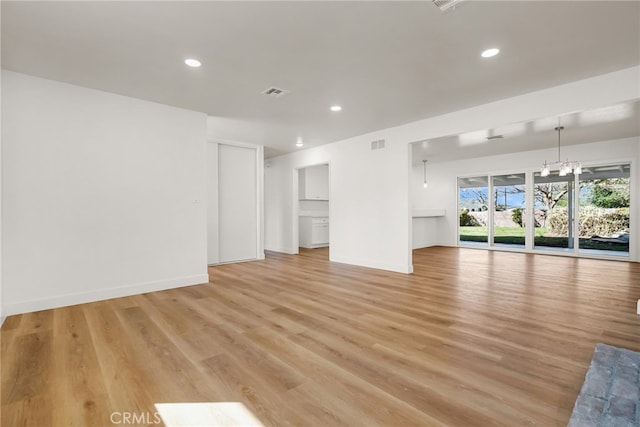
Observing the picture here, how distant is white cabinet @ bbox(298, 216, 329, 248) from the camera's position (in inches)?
328

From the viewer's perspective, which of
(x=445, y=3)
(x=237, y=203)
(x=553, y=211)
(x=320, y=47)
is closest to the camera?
(x=445, y=3)

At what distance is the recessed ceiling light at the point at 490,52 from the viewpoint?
8.99 feet

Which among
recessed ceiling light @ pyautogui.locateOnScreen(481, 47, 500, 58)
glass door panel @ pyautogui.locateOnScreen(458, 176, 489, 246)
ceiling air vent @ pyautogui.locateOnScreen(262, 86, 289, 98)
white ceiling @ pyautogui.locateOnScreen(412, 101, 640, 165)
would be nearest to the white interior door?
ceiling air vent @ pyautogui.locateOnScreen(262, 86, 289, 98)

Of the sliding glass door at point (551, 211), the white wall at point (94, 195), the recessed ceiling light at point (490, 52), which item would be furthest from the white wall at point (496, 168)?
the white wall at point (94, 195)

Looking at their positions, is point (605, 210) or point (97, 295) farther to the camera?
point (605, 210)

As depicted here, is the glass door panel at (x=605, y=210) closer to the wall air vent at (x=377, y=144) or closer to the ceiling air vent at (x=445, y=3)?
the wall air vent at (x=377, y=144)

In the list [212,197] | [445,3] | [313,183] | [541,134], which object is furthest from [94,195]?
[541,134]

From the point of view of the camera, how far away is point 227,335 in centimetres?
253

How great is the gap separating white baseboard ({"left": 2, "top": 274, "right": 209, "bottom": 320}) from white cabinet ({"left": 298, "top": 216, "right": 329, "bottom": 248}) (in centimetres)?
422

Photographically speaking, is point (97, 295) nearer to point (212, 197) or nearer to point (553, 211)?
point (212, 197)

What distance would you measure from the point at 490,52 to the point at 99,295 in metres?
5.09

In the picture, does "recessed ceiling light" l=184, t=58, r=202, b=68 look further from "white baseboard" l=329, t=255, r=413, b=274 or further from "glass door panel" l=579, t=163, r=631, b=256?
"glass door panel" l=579, t=163, r=631, b=256

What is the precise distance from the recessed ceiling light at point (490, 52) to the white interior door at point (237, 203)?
4.68 metres

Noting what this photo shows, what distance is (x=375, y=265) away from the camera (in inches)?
216
